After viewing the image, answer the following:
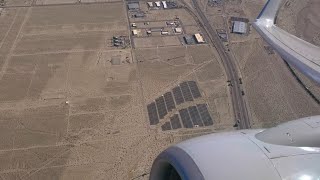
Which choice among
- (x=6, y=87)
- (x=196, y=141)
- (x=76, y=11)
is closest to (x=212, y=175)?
(x=196, y=141)

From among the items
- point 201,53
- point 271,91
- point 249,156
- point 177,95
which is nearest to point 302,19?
point 201,53

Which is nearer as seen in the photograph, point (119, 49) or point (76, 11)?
point (119, 49)

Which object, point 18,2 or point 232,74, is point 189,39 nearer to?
point 232,74

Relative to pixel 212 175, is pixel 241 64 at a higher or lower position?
lower

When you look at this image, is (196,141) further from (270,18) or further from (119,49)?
(119,49)

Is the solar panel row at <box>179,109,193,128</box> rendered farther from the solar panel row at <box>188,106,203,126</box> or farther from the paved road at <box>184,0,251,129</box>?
the paved road at <box>184,0,251,129</box>
